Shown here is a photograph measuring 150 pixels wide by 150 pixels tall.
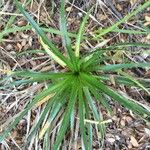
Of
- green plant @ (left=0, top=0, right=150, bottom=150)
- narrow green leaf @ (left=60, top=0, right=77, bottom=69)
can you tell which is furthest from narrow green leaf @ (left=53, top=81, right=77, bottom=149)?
narrow green leaf @ (left=60, top=0, right=77, bottom=69)

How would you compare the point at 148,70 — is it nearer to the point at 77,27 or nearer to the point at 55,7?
the point at 77,27

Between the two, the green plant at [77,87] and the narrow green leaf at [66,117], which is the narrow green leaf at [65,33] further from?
the narrow green leaf at [66,117]

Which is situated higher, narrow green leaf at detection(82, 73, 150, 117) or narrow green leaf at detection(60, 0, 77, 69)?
narrow green leaf at detection(60, 0, 77, 69)

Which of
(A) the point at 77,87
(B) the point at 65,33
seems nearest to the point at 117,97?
(A) the point at 77,87

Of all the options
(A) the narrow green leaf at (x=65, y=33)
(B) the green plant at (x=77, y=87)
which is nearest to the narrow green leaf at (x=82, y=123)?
(B) the green plant at (x=77, y=87)

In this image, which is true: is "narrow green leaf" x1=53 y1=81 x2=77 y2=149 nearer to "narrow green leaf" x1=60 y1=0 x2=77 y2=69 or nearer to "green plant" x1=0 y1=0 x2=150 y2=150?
"green plant" x1=0 y1=0 x2=150 y2=150

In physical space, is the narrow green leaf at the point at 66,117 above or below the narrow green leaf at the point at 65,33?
below

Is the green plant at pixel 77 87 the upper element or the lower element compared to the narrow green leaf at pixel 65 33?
lower

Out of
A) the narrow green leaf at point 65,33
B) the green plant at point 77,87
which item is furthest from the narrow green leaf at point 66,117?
the narrow green leaf at point 65,33

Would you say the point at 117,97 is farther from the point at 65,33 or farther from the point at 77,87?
the point at 65,33

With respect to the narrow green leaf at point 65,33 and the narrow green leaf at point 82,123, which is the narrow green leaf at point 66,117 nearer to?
the narrow green leaf at point 82,123
